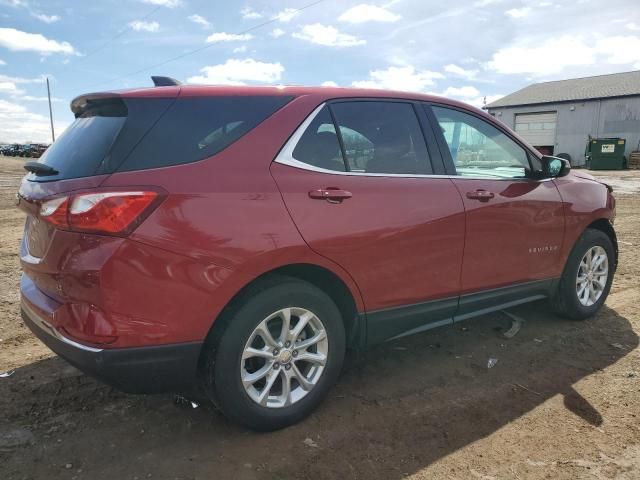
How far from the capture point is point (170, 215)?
227 cm

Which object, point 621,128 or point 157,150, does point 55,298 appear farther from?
point 621,128

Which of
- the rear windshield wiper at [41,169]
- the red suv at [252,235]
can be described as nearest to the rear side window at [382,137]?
the red suv at [252,235]

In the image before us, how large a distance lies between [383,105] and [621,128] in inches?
1500

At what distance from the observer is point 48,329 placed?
96.1 inches

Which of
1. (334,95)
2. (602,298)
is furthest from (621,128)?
(334,95)

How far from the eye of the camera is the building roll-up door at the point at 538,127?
38719 millimetres

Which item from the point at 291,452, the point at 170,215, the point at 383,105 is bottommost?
the point at 291,452

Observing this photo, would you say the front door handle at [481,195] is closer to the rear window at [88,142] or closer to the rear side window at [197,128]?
the rear side window at [197,128]

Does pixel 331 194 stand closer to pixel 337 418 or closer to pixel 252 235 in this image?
pixel 252 235

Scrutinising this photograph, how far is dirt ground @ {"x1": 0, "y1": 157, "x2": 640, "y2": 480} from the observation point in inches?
97.6

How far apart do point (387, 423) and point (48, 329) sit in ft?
6.00

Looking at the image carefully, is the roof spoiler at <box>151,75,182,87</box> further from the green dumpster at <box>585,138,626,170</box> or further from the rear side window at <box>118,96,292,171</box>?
the green dumpster at <box>585,138,626,170</box>

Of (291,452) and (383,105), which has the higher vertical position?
(383,105)

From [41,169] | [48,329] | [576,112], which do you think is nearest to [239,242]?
[48,329]
